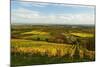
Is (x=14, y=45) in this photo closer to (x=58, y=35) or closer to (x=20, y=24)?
(x=20, y=24)

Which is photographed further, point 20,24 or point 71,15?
point 71,15

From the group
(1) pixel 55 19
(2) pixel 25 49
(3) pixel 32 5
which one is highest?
(3) pixel 32 5

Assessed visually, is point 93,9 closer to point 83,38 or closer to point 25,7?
point 83,38
